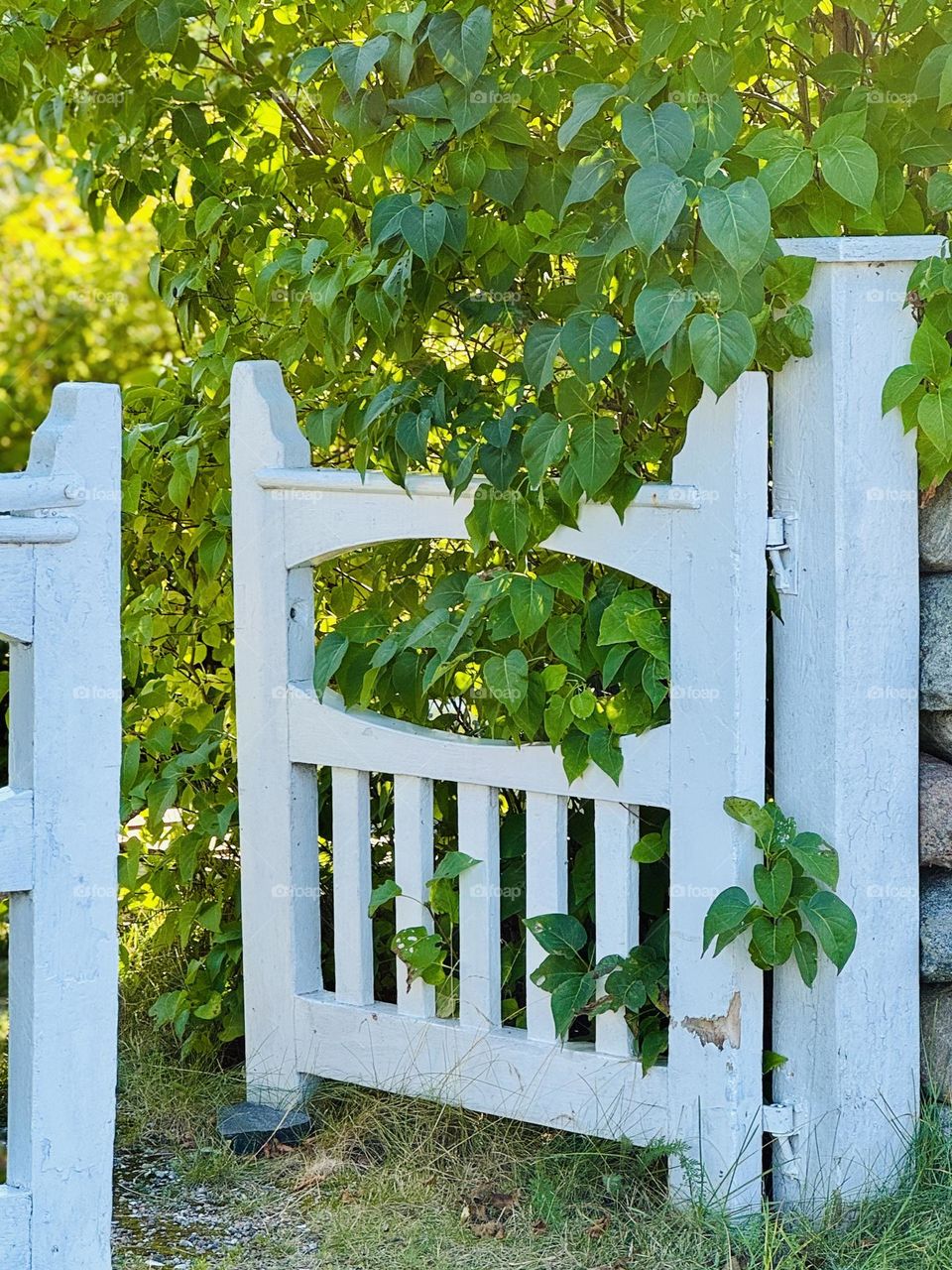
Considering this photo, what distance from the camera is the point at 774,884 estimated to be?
2.34 metres

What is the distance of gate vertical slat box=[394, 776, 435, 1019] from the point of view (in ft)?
8.95

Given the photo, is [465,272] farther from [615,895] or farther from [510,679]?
[615,895]

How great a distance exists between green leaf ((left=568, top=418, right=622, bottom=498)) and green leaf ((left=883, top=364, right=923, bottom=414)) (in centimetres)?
40

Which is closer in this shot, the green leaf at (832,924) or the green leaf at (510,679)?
the green leaf at (832,924)

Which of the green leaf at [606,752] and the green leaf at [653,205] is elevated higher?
the green leaf at [653,205]

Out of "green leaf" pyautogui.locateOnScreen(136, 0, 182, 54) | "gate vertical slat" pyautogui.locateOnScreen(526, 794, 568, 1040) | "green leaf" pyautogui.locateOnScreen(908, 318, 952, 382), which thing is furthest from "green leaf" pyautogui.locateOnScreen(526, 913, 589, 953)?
"green leaf" pyautogui.locateOnScreen(136, 0, 182, 54)

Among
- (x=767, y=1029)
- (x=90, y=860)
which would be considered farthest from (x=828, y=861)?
(x=90, y=860)

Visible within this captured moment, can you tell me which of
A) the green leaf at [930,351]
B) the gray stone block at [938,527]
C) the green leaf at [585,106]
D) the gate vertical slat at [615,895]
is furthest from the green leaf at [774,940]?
the green leaf at [585,106]

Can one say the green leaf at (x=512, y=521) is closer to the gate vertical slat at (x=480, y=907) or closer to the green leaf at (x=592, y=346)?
the green leaf at (x=592, y=346)

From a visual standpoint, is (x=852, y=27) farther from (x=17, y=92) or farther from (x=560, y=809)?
(x=17, y=92)

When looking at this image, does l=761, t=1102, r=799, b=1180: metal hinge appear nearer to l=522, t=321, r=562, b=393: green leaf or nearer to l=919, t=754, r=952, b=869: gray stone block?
l=919, t=754, r=952, b=869: gray stone block

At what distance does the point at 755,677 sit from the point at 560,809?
0.40 metres

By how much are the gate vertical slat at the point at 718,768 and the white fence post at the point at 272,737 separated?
2.48 feet

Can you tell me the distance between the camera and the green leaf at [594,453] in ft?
7.67
